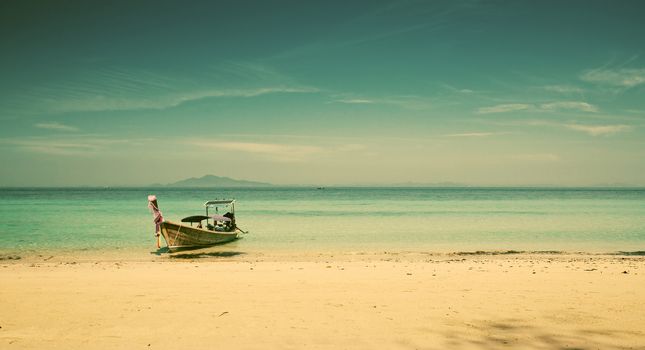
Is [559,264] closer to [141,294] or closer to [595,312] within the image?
[595,312]

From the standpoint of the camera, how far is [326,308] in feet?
28.5

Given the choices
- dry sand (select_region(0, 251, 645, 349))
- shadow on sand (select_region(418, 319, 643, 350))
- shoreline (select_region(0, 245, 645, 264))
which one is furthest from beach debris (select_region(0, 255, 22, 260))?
shadow on sand (select_region(418, 319, 643, 350))

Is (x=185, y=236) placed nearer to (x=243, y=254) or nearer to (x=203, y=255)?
(x=203, y=255)

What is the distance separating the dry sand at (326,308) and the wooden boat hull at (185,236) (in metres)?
7.81

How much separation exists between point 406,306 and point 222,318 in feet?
11.6

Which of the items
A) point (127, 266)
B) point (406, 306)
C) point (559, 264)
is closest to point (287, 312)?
point (406, 306)

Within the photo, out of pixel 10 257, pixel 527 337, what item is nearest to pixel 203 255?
pixel 10 257

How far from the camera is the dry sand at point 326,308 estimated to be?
22.2ft

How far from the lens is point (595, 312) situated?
833cm

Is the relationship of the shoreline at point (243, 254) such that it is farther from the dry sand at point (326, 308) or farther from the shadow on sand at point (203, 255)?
the dry sand at point (326, 308)

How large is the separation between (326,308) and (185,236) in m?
15.3

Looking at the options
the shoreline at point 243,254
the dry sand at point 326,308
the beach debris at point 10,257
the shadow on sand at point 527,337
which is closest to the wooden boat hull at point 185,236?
the shoreline at point 243,254

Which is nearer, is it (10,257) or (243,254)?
(10,257)

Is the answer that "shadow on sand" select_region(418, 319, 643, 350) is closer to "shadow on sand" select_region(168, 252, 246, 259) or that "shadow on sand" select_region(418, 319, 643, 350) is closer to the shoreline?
the shoreline
